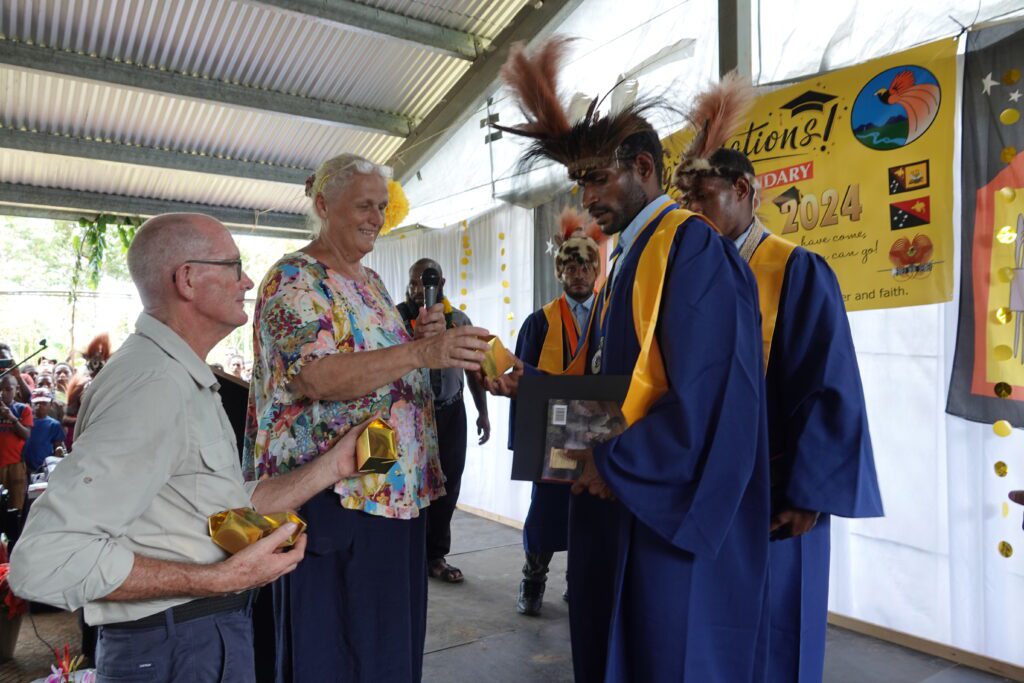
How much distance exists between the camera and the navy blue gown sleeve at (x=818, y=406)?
1913 millimetres

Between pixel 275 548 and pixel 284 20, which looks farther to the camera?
pixel 284 20

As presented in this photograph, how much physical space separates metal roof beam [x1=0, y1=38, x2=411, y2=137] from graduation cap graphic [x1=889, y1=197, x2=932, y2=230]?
195 inches

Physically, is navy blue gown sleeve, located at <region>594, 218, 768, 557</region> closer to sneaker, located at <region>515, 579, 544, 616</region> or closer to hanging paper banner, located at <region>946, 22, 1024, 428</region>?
hanging paper banner, located at <region>946, 22, 1024, 428</region>

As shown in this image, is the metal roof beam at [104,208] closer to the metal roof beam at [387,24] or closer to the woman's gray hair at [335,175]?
the metal roof beam at [387,24]

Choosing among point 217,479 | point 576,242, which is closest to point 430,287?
point 217,479

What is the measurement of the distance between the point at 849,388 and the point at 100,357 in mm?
6242

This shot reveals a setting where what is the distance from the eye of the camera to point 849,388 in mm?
1942

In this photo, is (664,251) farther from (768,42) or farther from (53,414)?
(53,414)

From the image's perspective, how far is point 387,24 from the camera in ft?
18.8

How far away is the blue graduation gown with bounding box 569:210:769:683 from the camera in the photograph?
1.52 meters

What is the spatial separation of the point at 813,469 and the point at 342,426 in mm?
1262

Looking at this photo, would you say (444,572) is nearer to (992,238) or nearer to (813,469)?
(813,469)

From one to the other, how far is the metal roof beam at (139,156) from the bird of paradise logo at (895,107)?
558cm

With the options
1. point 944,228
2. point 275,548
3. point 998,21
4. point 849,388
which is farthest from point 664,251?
point 998,21
